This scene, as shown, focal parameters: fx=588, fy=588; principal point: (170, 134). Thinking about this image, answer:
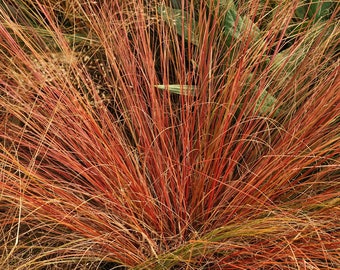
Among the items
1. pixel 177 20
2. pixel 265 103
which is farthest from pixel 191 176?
pixel 177 20

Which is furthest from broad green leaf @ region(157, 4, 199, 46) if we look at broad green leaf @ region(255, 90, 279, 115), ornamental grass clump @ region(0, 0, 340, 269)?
broad green leaf @ region(255, 90, 279, 115)

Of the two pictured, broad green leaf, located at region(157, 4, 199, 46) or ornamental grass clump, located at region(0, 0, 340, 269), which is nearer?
ornamental grass clump, located at region(0, 0, 340, 269)

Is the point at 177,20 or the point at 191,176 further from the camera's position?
the point at 177,20

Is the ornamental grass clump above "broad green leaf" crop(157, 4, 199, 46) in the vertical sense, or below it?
below

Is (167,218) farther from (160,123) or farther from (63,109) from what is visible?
(63,109)

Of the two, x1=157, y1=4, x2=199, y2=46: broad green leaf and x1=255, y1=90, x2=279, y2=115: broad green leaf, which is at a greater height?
x1=157, y1=4, x2=199, y2=46: broad green leaf

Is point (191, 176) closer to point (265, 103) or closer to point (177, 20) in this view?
point (265, 103)

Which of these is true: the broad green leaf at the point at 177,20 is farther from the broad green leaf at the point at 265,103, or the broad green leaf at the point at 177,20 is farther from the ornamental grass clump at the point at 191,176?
the broad green leaf at the point at 265,103

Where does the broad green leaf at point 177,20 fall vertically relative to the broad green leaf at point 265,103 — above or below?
above

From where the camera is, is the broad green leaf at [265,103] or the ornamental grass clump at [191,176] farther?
the broad green leaf at [265,103]

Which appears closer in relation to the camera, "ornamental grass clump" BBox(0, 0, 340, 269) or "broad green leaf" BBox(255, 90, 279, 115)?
"ornamental grass clump" BBox(0, 0, 340, 269)

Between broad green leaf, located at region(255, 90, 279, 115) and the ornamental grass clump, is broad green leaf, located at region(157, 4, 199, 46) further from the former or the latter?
broad green leaf, located at region(255, 90, 279, 115)

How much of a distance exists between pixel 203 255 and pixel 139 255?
0.52ft

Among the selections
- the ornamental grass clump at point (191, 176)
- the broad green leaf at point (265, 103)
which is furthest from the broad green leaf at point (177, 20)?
the broad green leaf at point (265, 103)
